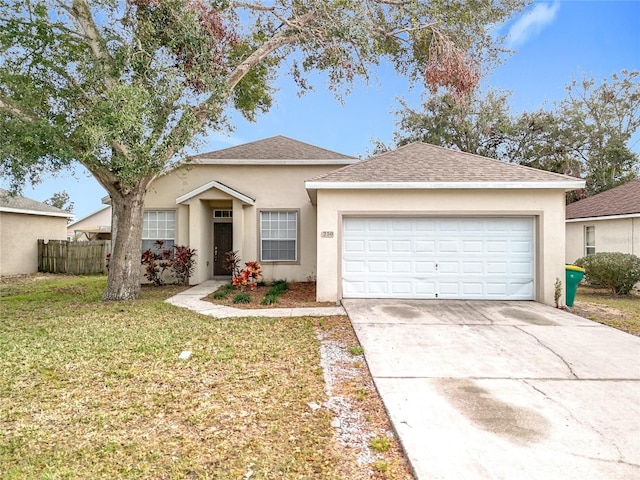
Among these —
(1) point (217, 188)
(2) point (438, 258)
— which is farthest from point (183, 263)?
(2) point (438, 258)

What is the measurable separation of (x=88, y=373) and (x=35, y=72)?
28.0 feet

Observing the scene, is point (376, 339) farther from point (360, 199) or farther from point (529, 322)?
point (360, 199)

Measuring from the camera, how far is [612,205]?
47.2 ft

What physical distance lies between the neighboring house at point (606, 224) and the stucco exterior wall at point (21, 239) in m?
24.9

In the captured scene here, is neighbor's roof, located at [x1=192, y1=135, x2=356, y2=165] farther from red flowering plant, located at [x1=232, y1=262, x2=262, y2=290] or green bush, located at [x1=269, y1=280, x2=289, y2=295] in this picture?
green bush, located at [x1=269, y1=280, x2=289, y2=295]

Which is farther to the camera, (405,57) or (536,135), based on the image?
(536,135)

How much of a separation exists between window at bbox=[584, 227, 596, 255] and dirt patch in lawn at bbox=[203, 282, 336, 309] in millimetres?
11732

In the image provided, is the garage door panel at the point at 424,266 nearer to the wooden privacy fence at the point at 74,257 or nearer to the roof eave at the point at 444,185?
the roof eave at the point at 444,185

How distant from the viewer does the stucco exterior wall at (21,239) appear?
16.3 m

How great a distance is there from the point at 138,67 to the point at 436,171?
8.01 metres

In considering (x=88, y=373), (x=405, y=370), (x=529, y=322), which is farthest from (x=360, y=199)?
(x=88, y=373)

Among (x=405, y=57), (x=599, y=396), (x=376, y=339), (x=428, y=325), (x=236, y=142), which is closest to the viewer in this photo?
(x=599, y=396)

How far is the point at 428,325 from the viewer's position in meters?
7.06

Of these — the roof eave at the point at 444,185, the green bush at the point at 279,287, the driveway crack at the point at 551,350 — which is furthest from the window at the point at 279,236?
the driveway crack at the point at 551,350
